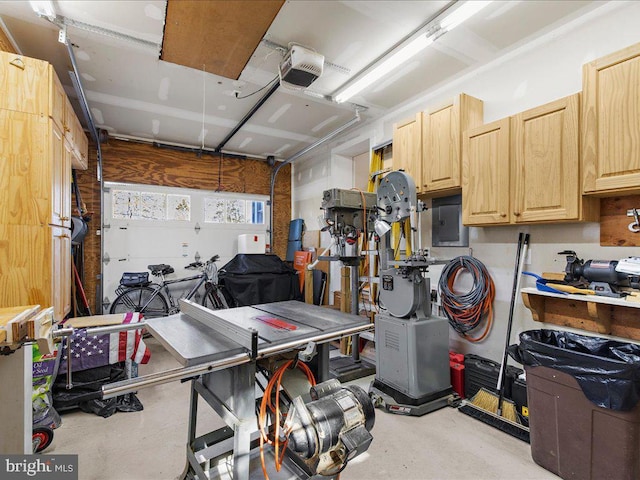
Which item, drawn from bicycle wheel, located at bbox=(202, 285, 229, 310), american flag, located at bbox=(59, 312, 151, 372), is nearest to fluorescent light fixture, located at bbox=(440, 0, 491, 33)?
american flag, located at bbox=(59, 312, 151, 372)

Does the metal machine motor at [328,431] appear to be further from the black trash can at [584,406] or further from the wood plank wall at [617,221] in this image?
the wood plank wall at [617,221]

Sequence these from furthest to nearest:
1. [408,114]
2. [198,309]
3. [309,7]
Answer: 1. [408,114]
2. [309,7]
3. [198,309]

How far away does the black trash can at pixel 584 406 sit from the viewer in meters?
1.63

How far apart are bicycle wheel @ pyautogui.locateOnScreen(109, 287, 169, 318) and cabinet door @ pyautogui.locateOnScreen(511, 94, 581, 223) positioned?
4731 mm

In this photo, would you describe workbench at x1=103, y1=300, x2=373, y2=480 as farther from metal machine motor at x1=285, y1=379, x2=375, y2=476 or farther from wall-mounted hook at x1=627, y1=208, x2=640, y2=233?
wall-mounted hook at x1=627, y1=208, x2=640, y2=233

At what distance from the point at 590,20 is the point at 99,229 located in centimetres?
594

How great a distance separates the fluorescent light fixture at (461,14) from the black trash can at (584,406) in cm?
220

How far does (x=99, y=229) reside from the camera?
4781mm

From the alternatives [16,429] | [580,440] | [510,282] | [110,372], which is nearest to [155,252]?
[110,372]

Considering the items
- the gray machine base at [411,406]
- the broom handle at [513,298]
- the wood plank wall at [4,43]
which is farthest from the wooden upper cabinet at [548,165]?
the wood plank wall at [4,43]

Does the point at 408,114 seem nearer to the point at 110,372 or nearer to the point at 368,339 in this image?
the point at 368,339

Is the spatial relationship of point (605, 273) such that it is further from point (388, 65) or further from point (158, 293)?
point (158, 293)

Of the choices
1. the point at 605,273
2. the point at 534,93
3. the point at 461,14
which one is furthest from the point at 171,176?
the point at 605,273

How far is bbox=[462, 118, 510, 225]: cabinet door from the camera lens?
2.54 m
